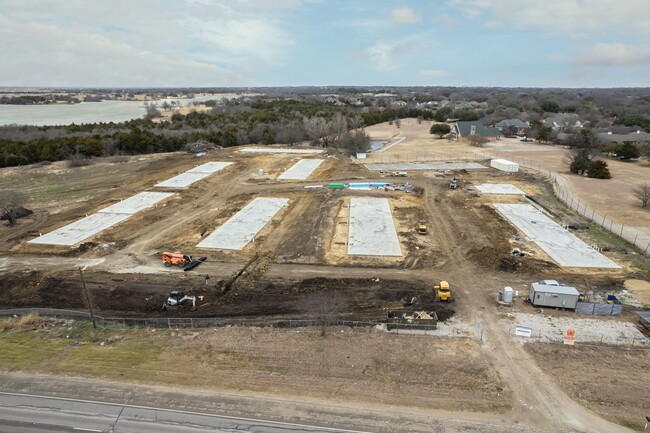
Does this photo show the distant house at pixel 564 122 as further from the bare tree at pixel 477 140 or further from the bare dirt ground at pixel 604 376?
the bare dirt ground at pixel 604 376

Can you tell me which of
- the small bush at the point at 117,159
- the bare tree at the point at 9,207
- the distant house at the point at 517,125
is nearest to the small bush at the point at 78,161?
the small bush at the point at 117,159

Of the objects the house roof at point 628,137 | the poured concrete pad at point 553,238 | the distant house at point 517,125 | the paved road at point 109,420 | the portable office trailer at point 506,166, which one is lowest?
the paved road at point 109,420

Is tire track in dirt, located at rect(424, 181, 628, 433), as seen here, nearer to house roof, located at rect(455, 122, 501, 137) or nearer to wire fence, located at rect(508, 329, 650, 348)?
wire fence, located at rect(508, 329, 650, 348)

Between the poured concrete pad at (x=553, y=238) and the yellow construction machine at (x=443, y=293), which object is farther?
the poured concrete pad at (x=553, y=238)

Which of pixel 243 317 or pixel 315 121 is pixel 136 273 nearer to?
pixel 243 317

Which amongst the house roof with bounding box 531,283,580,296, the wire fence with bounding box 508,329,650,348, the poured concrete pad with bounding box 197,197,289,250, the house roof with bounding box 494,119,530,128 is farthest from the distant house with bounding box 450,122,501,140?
the wire fence with bounding box 508,329,650,348

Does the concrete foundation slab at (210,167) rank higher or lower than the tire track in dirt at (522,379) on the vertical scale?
higher
